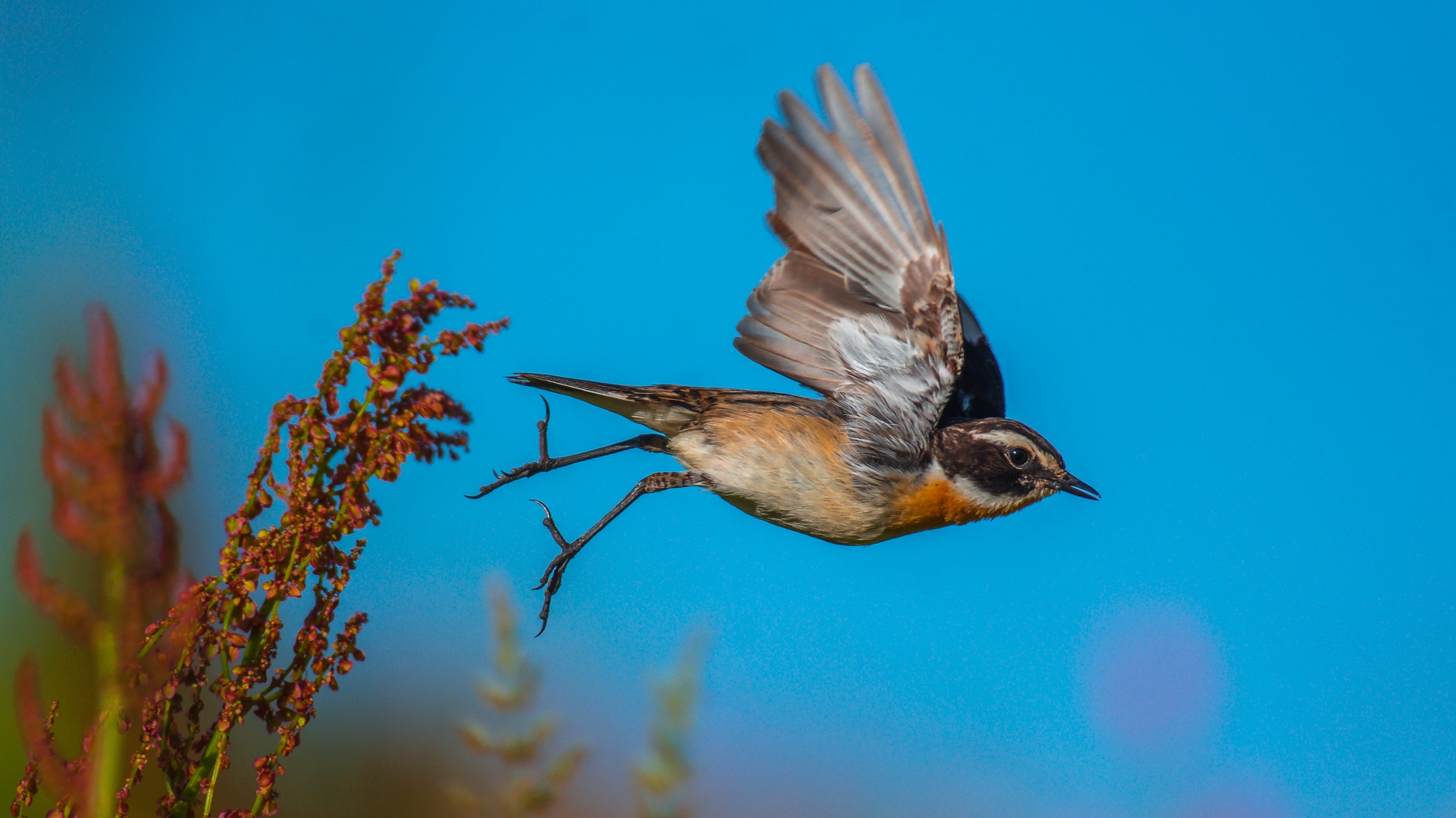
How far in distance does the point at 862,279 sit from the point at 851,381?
1.34 ft

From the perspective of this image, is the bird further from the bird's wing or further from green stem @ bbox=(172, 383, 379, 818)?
green stem @ bbox=(172, 383, 379, 818)

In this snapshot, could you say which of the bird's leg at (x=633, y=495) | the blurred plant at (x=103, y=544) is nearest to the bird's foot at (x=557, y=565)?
the bird's leg at (x=633, y=495)

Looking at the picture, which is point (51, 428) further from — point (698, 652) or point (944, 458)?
point (944, 458)

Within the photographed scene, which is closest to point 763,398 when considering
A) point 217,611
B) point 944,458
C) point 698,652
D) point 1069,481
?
point 944,458

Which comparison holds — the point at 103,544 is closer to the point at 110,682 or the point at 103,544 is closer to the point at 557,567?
the point at 110,682

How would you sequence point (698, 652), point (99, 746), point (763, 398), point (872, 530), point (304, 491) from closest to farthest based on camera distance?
point (99, 746)
point (304, 491)
point (698, 652)
point (872, 530)
point (763, 398)

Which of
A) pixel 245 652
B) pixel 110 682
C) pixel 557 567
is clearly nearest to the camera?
pixel 110 682

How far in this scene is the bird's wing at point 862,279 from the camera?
4047mm

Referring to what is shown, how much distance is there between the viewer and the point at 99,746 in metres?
1.80

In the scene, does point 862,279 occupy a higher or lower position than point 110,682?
higher

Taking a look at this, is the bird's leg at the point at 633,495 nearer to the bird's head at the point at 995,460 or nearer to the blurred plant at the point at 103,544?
the bird's head at the point at 995,460

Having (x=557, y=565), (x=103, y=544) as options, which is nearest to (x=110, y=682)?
(x=103, y=544)

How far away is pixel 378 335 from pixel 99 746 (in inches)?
34.7

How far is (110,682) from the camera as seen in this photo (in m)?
1.82
